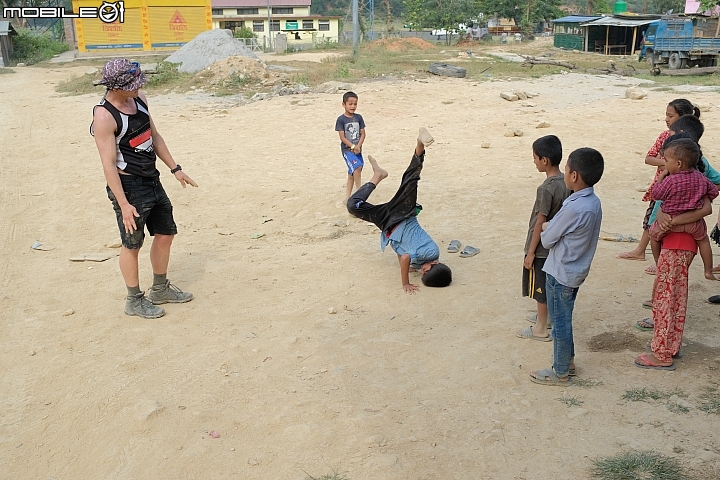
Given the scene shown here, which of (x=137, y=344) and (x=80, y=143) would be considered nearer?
(x=137, y=344)

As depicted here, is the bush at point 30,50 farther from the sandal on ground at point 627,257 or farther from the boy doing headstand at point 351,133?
the sandal on ground at point 627,257

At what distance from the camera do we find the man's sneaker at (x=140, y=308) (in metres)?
4.87

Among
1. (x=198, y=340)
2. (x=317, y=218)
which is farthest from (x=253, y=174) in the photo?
(x=198, y=340)

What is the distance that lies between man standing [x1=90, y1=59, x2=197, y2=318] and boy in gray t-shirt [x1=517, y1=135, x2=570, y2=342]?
105 inches

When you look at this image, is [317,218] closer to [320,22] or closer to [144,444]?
[144,444]

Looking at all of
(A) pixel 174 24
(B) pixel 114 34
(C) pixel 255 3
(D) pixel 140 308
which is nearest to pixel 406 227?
(D) pixel 140 308

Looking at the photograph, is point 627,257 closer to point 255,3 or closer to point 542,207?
point 542,207

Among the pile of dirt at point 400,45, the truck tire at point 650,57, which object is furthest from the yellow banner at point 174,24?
the truck tire at point 650,57

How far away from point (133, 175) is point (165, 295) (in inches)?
39.5

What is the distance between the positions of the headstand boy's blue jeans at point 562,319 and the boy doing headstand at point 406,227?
5.32ft

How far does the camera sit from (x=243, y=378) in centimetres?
393

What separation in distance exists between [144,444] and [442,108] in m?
12.1

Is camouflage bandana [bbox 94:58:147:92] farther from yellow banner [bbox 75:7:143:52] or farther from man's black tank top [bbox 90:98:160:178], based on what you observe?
yellow banner [bbox 75:7:143:52]

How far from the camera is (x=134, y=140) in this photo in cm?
465
